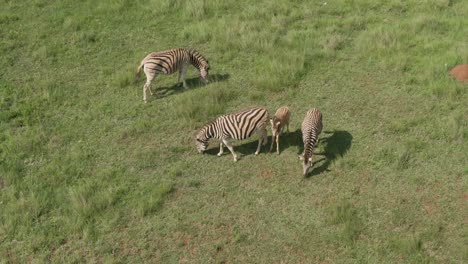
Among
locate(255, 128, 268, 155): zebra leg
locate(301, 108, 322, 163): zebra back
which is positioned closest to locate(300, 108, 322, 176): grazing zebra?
locate(301, 108, 322, 163): zebra back

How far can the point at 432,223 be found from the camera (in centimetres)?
1006

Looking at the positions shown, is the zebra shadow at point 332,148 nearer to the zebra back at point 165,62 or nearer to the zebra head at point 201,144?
the zebra head at point 201,144

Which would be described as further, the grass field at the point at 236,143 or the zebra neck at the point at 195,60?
the zebra neck at the point at 195,60

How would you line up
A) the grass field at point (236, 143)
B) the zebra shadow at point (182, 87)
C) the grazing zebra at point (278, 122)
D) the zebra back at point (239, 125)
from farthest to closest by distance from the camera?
the zebra shadow at point (182, 87)
the grazing zebra at point (278, 122)
the zebra back at point (239, 125)
the grass field at point (236, 143)

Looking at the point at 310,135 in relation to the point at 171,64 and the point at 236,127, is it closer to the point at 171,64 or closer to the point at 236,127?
the point at 236,127

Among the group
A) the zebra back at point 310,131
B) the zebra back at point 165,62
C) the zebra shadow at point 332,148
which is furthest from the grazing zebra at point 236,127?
the zebra back at point 165,62

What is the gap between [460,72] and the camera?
46.5 feet

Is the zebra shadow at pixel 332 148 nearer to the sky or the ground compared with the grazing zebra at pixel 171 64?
nearer to the ground

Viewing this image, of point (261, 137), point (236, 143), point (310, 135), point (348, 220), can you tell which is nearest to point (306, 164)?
point (310, 135)

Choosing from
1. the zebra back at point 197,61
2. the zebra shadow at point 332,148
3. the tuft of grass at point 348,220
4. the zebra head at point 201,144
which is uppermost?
the zebra back at point 197,61

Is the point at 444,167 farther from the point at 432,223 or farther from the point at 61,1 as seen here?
the point at 61,1

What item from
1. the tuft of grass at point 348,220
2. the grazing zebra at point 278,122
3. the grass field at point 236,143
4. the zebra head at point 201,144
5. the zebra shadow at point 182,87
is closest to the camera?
the tuft of grass at point 348,220

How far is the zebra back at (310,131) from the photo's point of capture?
36.9ft

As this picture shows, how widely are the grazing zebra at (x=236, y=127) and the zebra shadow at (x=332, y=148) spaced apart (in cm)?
117
